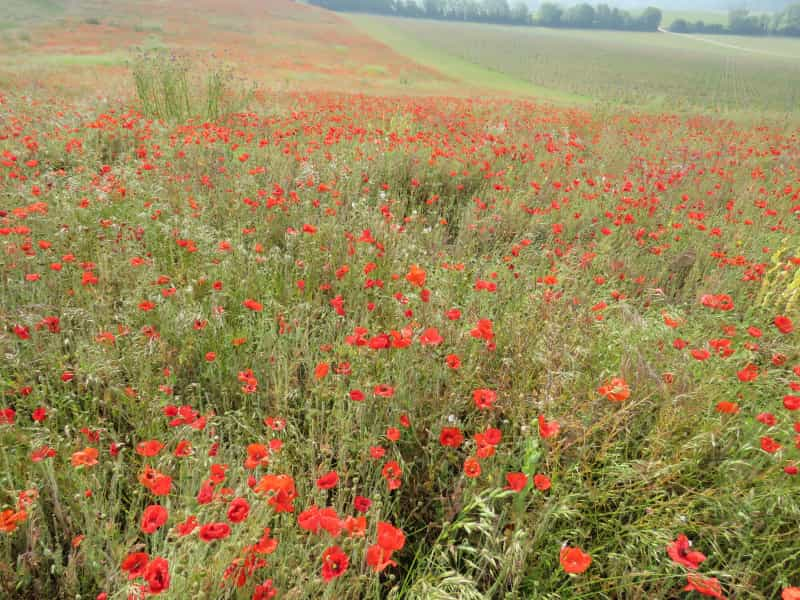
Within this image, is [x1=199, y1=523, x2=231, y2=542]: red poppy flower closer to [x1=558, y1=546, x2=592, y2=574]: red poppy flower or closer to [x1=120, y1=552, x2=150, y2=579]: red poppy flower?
[x1=120, y1=552, x2=150, y2=579]: red poppy flower

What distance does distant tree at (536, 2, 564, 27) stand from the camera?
365 feet

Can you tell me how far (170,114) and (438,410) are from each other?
26.5 ft

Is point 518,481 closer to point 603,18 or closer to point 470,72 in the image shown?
point 470,72

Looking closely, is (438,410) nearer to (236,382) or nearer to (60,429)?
(236,382)

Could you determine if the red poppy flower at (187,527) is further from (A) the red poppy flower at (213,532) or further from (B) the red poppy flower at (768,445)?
(B) the red poppy flower at (768,445)

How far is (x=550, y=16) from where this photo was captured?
4380 inches

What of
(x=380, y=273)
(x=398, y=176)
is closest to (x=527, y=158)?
(x=398, y=176)

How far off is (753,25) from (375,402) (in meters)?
144

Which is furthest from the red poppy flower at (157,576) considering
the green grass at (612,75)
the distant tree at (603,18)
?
the distant tree at (603,18)

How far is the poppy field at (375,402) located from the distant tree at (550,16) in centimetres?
12907

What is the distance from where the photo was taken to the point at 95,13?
122 ft

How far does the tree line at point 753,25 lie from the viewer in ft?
327

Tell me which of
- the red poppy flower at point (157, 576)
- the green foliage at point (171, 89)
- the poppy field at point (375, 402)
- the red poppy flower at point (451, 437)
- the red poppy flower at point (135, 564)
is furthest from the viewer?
the green foliage at point (171, 89)

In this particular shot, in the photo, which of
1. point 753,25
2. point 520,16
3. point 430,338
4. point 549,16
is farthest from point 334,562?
point 753,25
